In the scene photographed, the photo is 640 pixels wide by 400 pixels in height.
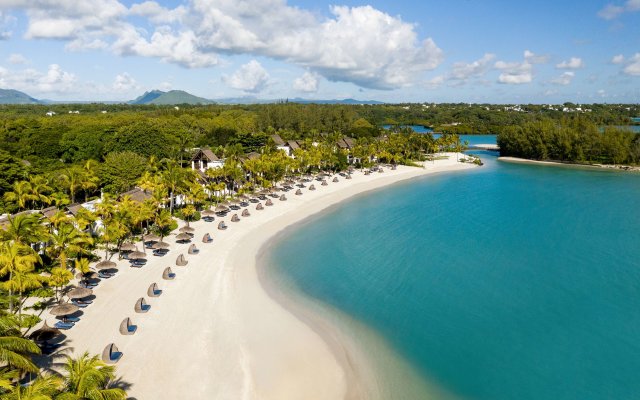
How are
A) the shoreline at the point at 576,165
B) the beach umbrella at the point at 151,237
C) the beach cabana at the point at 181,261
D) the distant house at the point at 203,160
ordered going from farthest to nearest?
the shoreline at the point at 576,165 < the distant house at the point at 203,160 < the beach umbrella at the point at 151,237 < the beach cabana at the point at 181,261

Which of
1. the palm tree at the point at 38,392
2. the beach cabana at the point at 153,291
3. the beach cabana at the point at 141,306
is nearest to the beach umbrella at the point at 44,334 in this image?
the beach cabana at the point at 141,306

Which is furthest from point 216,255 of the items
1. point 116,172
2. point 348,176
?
point 348,176

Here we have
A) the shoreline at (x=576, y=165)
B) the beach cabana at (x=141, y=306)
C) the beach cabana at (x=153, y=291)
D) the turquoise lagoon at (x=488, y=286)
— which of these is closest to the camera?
the turquoise lagoon at (x=488, y=286)

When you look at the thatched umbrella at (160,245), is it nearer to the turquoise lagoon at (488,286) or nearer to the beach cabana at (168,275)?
the beach cabana at (168,275)

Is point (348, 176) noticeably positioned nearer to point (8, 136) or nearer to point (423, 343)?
point (423, 343)

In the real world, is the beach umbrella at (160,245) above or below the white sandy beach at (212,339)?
above

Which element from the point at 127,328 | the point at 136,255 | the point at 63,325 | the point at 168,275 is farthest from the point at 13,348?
the point at 136,255
